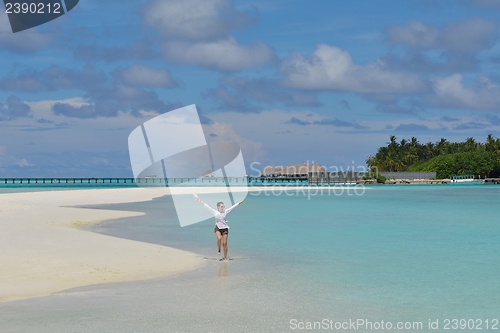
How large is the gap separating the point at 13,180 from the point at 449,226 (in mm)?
156062

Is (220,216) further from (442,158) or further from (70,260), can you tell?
(442,158)

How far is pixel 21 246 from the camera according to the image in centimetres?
1855

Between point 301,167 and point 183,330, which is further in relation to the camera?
point 301,167

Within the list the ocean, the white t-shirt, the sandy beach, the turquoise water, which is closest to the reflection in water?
the ocean

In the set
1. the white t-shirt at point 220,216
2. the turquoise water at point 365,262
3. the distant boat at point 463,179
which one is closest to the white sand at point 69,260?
the white t-shirt at point 220,216

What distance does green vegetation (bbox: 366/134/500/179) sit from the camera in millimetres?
153000

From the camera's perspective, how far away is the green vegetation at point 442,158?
153000 mm

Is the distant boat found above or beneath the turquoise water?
beneath

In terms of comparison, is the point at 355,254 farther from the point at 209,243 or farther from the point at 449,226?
the point at 449,226

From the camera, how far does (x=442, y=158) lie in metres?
160

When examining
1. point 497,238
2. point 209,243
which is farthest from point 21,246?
point 497,238

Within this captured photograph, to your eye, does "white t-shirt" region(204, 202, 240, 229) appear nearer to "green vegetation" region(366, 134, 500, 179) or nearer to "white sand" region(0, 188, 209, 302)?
"white sand" region(0, 188, 209, 302)

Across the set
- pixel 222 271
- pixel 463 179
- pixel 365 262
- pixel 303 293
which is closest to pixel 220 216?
pixel 222 271

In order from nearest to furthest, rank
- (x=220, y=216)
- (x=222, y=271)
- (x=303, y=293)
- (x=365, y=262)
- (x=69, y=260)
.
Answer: (x=303, y=293)
(x=222, y=271)
(x=69, y=260)
(x=220, y=216)
(x=365, y=262)
